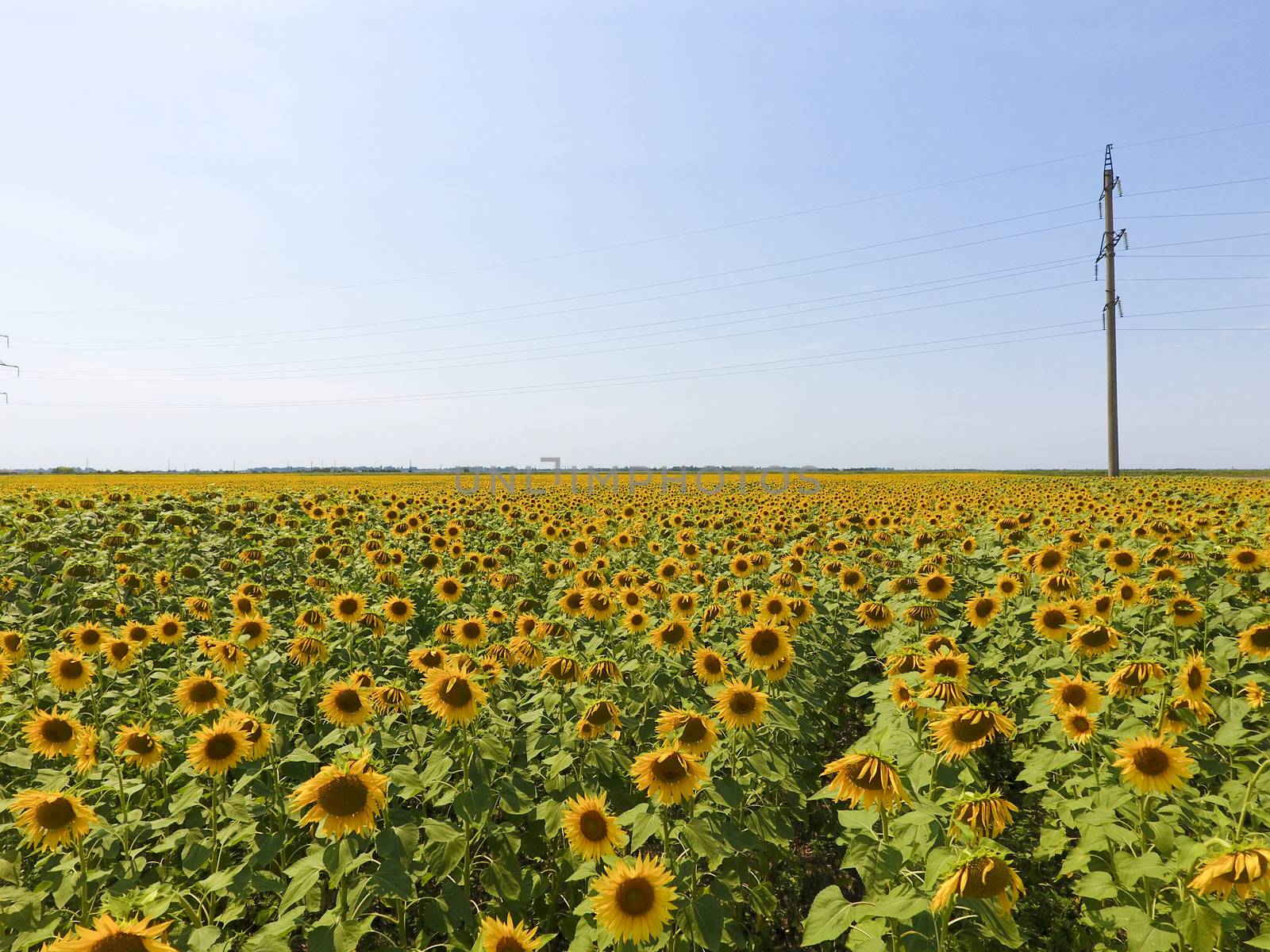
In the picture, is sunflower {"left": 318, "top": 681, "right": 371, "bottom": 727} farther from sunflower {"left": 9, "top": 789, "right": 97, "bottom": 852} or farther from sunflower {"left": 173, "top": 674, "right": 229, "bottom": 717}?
sunflower {"left": 9, "top": 789, "right": 97, "bottom": 852}

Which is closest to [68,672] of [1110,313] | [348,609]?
[348,609]

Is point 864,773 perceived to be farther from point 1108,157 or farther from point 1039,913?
point 1108,157

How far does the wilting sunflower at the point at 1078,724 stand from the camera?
148 inches

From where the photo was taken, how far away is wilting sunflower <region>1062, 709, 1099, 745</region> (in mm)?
3766

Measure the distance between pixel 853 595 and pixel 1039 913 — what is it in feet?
12.2

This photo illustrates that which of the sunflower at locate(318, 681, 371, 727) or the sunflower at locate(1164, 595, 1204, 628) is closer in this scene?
the sunflower at locate(318, 681, 371, 727)

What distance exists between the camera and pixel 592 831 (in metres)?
3.03

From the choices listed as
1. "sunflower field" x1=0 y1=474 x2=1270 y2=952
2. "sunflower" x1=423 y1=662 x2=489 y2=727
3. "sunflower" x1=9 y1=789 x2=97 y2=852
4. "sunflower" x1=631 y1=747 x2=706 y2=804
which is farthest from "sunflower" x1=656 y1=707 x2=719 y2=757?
"sunflower" x1=9 y1=789 x2=97 y2=852

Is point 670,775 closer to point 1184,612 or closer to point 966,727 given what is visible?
point 966,727

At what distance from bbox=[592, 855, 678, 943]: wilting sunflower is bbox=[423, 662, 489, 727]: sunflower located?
1.38m

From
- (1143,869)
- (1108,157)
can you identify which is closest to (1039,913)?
(1143,869)

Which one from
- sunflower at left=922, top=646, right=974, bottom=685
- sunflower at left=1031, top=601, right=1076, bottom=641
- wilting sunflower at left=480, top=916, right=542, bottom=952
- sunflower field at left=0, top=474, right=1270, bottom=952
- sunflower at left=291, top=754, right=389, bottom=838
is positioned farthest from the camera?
sunflower at left=1031, top=601, right=1076, bottom=641

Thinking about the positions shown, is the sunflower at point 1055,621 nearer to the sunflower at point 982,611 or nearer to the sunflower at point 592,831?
the sunflower at point 982,611

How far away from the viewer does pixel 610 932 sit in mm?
2477
